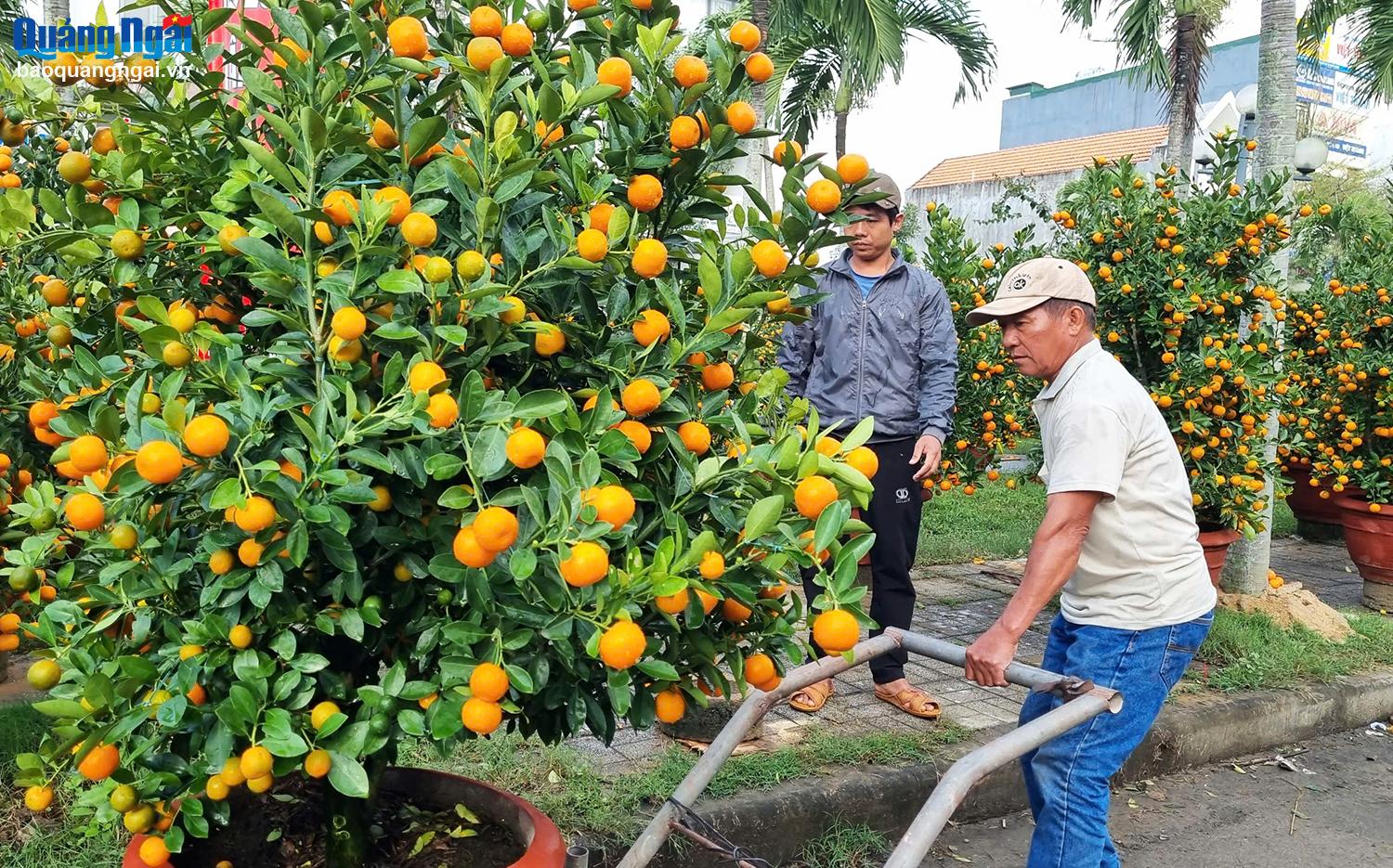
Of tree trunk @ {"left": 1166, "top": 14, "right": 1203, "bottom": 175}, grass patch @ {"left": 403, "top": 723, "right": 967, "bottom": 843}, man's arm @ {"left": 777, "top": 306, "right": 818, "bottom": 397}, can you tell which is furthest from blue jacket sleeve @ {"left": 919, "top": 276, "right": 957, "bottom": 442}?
Result: tree trunk @ {"left": 1166, "top": 14, "right": 1203, "bottom": 175}

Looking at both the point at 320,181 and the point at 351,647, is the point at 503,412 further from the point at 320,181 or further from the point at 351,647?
the point at 351,647

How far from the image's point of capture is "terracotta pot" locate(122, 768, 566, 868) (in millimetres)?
1729

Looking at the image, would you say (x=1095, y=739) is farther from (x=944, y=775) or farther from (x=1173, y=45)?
(x=1173, y=45)

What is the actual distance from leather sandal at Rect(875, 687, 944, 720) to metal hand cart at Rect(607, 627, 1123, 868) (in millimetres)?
1610

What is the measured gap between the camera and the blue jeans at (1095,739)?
8.39ft

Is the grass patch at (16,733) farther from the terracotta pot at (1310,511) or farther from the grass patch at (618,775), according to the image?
the terracotta pot at (1310,511)

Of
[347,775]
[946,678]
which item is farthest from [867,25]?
[347,775]

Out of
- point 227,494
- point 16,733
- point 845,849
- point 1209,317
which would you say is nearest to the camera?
point 227,494

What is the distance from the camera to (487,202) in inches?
55.7

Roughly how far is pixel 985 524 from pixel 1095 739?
613 cm

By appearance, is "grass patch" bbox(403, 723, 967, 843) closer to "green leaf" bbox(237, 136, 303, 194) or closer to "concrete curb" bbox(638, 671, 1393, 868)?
"concrete curb" bbox(638, 671, 1393, 868)

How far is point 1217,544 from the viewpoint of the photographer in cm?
530

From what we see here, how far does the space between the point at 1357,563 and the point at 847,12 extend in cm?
1013

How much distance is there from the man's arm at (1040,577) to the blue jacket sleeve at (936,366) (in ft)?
5.31
